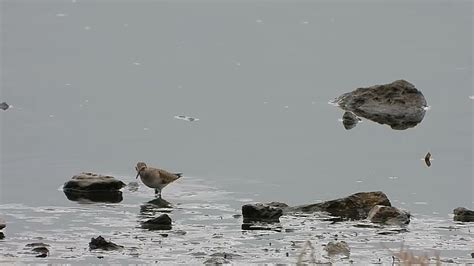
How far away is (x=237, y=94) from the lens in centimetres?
1948

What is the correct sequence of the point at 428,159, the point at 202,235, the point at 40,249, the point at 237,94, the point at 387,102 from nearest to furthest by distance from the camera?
the point at 40,249 < the point at 202,235 < the point at 428,159 < the point at 387,102 < the point at 237,94

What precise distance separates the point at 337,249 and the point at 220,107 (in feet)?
24.6

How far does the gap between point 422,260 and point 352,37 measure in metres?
17.9

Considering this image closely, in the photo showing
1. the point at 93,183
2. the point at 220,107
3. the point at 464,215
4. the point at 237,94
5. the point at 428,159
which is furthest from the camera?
the point at 237,94

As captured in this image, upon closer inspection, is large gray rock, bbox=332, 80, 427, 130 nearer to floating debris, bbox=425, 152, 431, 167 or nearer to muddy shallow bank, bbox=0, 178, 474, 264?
floating debris, bbox=425, 152, 431, 167

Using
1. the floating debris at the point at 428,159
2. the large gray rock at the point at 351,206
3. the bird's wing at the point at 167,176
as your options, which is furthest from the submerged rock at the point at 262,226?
the floating debris at the point at 428,159

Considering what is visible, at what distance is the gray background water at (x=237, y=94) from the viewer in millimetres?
14539

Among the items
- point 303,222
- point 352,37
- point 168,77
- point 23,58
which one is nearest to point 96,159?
point 303,222

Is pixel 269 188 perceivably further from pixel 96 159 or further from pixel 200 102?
pixel 200 102

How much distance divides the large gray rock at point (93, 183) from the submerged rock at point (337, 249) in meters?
3.17

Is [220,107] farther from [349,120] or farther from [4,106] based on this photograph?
[4,106]

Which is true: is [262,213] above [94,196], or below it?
below

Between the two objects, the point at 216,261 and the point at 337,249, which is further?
the point at 337,249

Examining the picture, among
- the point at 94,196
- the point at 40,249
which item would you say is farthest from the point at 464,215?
the point at 40,249
